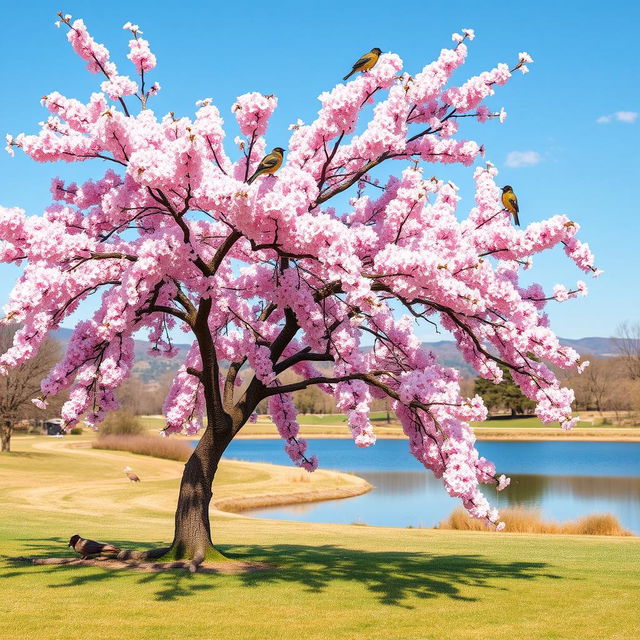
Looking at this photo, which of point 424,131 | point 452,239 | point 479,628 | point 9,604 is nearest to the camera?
point 479,628

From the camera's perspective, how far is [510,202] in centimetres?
1280

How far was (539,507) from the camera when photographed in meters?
38.8

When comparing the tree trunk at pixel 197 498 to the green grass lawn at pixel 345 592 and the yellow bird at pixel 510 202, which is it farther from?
the yellow bird at pixel 510 202

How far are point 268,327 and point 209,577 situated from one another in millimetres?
4660

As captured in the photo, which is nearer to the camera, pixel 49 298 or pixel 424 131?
pixel 49 298

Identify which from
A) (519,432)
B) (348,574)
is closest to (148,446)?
(348,574)

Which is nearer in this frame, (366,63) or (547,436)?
(366,63)

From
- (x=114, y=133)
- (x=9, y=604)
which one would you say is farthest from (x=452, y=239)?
(x=9, y=604)

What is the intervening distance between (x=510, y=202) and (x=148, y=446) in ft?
174

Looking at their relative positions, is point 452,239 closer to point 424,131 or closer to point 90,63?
point 424,131

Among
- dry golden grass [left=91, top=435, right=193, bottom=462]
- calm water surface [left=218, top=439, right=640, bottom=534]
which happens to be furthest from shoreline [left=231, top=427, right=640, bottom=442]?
dry golden grass [left=91, top=435, right=193, bottom=462]

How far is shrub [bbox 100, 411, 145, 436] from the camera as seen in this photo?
229ft

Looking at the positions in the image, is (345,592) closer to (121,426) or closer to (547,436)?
(121,426)

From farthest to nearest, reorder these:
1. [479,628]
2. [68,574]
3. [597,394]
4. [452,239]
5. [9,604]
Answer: [597,394] → [68,574] → [452,239] → [9,604] → [479,628]
